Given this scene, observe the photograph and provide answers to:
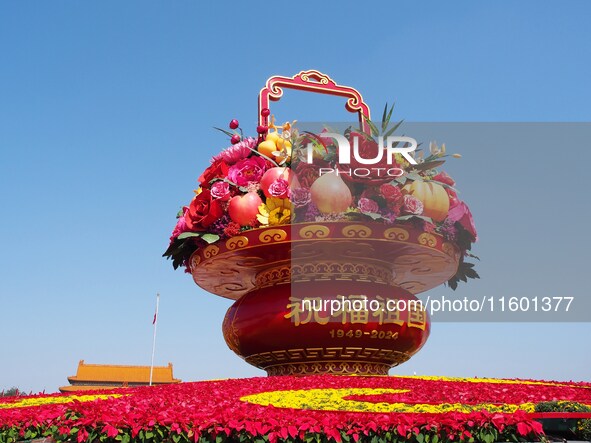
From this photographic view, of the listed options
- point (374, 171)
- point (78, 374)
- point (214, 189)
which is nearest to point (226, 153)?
point (214, 189)

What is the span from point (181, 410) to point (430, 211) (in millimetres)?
4132

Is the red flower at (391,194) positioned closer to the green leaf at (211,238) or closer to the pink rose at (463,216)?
the pink rose at (463,216)

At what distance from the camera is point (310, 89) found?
9.29 metres

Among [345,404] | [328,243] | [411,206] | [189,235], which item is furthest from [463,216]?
[345,404]

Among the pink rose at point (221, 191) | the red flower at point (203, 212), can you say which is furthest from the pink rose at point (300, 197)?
the red flower at point (203, 212)

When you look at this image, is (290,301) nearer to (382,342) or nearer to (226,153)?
(382,342)

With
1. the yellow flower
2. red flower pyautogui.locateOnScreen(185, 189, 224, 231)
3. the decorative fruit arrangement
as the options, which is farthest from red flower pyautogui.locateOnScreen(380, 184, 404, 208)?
red flower pyautogui.locateOnScreen(185, 189, 224, 231)

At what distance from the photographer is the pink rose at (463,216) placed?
297 inches

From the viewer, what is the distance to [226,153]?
8.43 m

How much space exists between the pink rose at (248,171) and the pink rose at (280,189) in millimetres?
624

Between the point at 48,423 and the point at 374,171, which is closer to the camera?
the point at 48,423

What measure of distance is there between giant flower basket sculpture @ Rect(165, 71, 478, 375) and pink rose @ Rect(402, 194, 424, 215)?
1 cm

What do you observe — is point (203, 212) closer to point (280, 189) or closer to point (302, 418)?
point (280, 189)

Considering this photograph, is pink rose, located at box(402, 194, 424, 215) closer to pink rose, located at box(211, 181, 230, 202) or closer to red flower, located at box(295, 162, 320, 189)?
red flower, located at box(295, 162, 320, 189)
